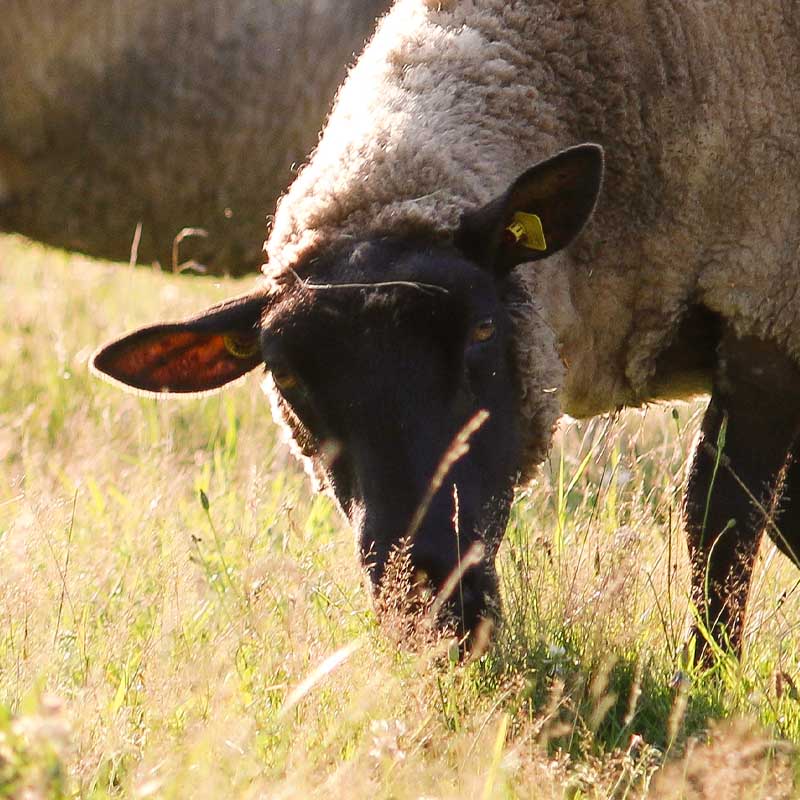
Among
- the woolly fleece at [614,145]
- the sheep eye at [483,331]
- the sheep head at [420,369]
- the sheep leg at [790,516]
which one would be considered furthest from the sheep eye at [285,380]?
the sheep leg at [790,516]

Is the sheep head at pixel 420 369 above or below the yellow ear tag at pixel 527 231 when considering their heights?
below

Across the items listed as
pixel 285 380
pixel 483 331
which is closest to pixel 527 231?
pixel 483 331

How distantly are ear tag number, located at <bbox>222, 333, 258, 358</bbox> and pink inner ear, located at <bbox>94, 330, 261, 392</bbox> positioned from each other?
1cm

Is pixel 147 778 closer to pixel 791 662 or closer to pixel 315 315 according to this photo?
pixel 315 315

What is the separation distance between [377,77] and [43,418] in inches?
112

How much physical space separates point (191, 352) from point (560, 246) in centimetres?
120

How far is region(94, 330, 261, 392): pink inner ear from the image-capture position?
4.46m

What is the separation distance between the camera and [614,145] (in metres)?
4.59

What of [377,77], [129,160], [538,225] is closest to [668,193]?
[538,225]

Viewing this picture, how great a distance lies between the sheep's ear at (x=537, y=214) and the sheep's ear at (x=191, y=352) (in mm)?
673

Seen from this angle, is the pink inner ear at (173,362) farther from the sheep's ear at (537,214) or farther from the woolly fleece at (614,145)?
the sheep's ear at (537,214)

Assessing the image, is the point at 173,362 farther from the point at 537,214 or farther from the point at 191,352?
the point at 537,214

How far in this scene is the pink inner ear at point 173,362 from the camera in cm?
446

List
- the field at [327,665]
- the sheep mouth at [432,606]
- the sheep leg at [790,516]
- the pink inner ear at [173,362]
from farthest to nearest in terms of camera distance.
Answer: the sheep leg at [790,516]
the pink inner ear at [173,362]
the sheep mouth at [432,606]
the field at [327,665]
